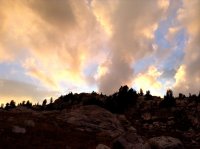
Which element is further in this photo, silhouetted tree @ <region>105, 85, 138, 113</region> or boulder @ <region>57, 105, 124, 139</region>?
silhouetted tree @ <region>105, 85, 138, 113</region>

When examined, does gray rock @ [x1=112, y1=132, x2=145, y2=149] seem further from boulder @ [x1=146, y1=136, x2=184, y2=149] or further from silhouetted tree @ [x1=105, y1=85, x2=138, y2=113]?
silhouetted tree @ [x1=105, y1=85, x2=138, y2=113]

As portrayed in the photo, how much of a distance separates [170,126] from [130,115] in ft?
66.7

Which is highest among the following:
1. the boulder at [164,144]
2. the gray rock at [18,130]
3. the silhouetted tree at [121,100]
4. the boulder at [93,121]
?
the silhouetted tree at [121,100]

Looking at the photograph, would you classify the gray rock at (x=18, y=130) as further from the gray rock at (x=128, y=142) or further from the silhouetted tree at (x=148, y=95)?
the silhouetted tree at (x=148, y=95)

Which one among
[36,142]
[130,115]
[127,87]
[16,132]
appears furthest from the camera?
[127,87]

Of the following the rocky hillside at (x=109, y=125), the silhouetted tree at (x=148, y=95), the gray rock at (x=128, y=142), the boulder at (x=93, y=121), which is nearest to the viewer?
the gray rock at (x=128, y=142)

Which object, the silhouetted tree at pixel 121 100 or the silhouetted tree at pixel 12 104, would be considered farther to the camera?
the silhouetted tree at pixel 12 104

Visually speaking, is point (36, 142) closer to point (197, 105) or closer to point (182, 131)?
point (182, 131)

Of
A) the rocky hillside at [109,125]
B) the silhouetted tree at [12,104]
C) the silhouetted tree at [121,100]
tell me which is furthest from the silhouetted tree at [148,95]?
the silhouetted tree at [12,104]

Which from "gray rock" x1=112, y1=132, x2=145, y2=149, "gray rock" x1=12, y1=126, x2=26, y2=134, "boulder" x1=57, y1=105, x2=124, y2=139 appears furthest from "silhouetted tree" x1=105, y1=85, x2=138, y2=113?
"gray rock" x1=112, y1=132, x2=145, y2=149

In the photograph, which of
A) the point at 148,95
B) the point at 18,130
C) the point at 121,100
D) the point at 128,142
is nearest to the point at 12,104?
the point at 121,100

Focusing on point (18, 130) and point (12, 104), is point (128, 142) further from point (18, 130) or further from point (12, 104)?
point (12, 104)

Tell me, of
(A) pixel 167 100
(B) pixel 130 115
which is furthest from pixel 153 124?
(A) pixel 167 100

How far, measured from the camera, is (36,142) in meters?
41.8
